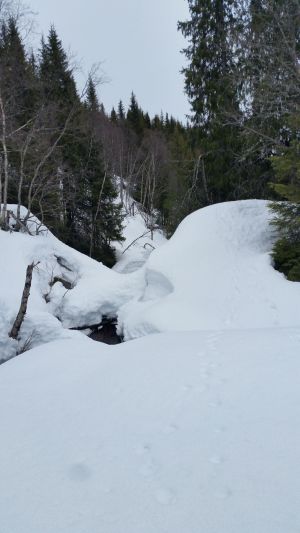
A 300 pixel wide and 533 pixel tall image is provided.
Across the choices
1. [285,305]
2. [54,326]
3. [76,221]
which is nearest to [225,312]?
[285,305]

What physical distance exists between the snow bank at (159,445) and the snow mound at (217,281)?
3.07m

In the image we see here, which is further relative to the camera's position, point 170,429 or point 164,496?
point 170,429

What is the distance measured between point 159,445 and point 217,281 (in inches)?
256

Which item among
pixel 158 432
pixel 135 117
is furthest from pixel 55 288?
pixel 135 117

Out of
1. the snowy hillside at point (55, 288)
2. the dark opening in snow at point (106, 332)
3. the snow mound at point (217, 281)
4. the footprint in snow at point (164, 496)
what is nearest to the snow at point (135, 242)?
the snowy hillside at point (55, 288)

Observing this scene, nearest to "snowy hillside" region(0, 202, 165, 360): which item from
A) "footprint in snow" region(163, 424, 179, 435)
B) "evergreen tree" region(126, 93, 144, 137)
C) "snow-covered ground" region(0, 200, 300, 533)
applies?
"snow-covered ground" region(0, 200, 300, 533)

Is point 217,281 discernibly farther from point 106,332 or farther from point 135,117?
point 135,117

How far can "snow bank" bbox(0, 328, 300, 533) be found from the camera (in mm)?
1769

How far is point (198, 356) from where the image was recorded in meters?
4.20

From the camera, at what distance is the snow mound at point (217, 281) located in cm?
736

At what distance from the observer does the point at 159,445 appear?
244cm

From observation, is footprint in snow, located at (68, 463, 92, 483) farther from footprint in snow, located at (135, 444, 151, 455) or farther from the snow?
the snow

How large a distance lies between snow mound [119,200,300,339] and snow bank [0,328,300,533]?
3.07 m

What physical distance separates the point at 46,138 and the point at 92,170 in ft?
15.1
